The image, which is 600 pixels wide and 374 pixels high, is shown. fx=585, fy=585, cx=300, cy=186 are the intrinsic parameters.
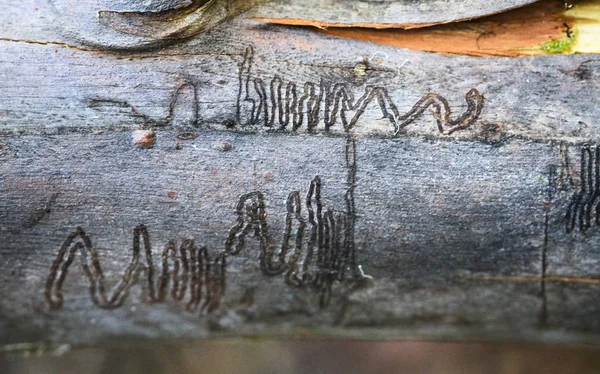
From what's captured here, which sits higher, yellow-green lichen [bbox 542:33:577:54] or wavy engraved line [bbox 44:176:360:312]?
yellow-green lichen [bbox 542:33:577:54]

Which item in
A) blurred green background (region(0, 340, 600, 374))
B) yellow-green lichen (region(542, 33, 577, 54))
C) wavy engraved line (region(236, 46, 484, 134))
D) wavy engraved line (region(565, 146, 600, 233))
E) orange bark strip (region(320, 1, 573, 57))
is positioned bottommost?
blurred green background (region(0, 340, 600, 374))

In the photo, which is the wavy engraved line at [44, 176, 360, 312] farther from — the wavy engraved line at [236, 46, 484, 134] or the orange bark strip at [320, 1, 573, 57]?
the orange bark strip at [320, 1, 573, 57]

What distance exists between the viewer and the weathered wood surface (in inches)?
47.6

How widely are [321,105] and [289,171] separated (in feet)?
0.54

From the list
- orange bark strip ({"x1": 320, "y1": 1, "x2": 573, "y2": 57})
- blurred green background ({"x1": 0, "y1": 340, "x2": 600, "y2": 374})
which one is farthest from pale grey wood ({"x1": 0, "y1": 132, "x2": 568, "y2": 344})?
blurred green background ({"x1": 0, "y1": 340, "x2": 600, "y2": 374})

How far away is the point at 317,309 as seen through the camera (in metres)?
1.35

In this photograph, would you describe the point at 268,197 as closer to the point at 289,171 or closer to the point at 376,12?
the point at 289,171

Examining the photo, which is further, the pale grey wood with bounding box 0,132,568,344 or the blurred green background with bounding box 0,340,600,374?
the blurred green background with bounding box 0,340,600,374

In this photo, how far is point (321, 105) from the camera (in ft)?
4.15

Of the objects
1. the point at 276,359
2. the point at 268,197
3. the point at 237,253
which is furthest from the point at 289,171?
the point at 276,359

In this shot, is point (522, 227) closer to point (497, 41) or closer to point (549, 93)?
point (549, 93)

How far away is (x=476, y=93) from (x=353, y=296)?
52 centimetres

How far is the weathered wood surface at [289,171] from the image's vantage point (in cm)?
121

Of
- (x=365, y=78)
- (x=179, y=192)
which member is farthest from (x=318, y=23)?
(x=179, y=192)
